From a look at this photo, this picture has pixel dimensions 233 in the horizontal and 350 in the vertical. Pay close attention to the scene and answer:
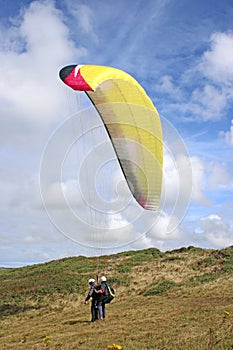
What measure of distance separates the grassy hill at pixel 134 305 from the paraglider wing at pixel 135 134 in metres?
4.42

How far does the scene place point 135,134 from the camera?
15.0m

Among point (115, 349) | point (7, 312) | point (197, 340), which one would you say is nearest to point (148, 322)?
point (197, 340)

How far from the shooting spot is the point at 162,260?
3369cm

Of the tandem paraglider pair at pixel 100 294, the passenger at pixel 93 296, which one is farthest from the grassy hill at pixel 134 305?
the tandem paraglider pair at pixel 100 294

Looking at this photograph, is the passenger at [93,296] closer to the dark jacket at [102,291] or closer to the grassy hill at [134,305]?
the dark jacket at [102,291]

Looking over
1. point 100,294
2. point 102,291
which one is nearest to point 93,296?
point 100,294

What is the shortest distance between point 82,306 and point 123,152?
1010 centimetres

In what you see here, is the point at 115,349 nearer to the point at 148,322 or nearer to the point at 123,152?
the point at 148,322

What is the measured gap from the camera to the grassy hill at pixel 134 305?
11.1 meters

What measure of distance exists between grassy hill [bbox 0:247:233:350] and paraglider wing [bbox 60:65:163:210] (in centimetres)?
442

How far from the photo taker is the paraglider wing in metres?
14.7

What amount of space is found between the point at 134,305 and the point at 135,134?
28.2 feet

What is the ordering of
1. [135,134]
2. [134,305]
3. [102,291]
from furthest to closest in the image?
[134,305] → [135,134] → [102,291]

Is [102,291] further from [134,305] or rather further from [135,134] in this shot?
[135,134]
